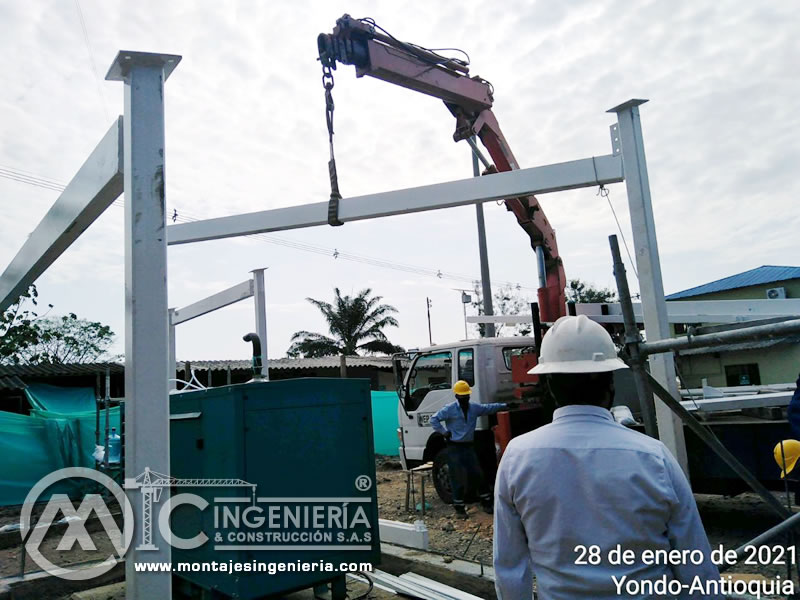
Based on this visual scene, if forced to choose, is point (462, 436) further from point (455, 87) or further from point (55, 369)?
point (55, 369)

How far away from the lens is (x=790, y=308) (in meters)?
6.77

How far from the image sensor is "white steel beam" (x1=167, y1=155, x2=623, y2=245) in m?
4.44

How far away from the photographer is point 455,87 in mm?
8070

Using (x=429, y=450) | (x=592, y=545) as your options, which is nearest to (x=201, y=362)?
(x=429, y=450)

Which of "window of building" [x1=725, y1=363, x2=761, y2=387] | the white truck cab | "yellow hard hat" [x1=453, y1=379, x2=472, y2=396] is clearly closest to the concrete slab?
"yellow hard hat" [x1=453, y1=379, x2=472, y2=396]

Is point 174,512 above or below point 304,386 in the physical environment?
below

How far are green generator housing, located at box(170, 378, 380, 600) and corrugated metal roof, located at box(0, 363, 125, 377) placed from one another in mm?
12270

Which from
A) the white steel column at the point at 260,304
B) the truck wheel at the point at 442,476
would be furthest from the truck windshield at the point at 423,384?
the white steel column at the point at 260,304

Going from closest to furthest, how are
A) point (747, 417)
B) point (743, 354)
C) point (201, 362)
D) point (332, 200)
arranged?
point (332, 200) → point (747, 417) → point (743, 354) → point (201, 362)

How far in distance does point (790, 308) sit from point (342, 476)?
5.59 m

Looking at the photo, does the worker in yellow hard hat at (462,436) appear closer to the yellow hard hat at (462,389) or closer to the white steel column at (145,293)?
the yellow hard hat at (462,389)

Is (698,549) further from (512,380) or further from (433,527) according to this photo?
(512,380)

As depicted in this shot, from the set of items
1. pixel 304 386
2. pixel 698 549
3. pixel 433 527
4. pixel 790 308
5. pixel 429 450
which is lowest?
pixel 433 527

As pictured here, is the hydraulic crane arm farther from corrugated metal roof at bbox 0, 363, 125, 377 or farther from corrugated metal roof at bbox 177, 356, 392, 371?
corrugated metal roof at bbox 177, 356, 392, 371
